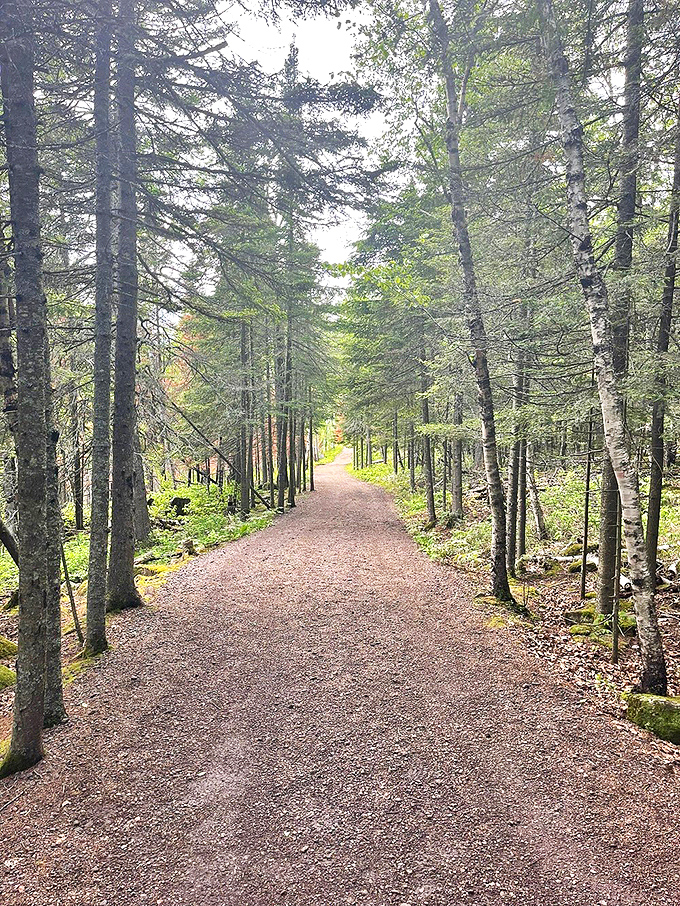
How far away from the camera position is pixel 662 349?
20.3 feet

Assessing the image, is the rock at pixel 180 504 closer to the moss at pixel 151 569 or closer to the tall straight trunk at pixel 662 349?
the moss at pixel 151 569

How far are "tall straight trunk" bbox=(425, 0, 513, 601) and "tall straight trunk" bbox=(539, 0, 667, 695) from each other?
2.34m

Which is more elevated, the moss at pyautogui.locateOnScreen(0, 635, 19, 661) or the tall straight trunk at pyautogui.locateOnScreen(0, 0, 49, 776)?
the tall straight trunk at pyautogui.locateOnScreen(0, 0, 49, 776)

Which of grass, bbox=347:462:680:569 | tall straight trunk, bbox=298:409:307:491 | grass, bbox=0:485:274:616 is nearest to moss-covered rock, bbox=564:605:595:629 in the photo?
grass, bbox=347:462:680:569

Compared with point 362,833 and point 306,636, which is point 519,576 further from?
point 362,833

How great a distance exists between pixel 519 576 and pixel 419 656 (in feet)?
16.5

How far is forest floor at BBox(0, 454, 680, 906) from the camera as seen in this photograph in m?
3.29

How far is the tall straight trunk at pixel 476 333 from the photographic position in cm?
855

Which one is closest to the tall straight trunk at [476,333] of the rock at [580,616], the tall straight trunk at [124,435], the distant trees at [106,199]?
the rock at [580,616]

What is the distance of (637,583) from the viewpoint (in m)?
5.43

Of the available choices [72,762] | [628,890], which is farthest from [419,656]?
[72,762]

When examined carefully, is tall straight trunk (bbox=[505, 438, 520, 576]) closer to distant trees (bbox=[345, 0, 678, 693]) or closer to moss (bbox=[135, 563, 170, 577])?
distant trees (bbox=[345, 0, 678, 693])

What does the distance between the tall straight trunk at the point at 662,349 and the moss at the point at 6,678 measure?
30.2 feet

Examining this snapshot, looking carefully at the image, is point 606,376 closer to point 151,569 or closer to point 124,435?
point 124,435
